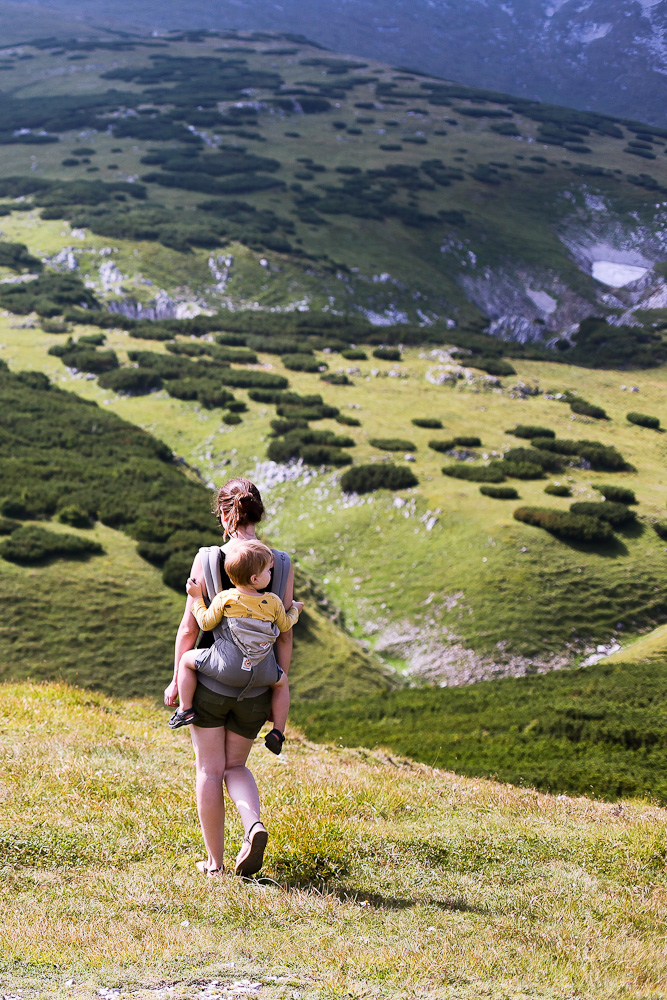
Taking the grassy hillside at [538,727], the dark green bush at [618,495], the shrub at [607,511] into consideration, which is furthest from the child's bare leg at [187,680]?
the dark green bush at [618,495]

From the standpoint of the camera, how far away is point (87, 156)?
80375mm

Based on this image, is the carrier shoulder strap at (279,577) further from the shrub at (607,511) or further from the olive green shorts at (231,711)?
the shrub at (607,511)

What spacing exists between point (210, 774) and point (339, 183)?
7955 cm

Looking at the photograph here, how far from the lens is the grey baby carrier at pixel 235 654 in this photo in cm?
575

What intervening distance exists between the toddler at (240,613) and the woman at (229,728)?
0.09 metres

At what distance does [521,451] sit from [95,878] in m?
27.5

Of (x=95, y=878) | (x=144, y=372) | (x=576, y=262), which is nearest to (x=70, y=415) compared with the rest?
(x=144, y=372)

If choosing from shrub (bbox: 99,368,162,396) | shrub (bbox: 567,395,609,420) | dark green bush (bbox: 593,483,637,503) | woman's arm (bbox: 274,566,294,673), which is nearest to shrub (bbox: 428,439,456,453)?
dark green bush (bbox: 593,483,637,503)

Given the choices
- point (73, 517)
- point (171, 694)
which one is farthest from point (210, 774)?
point (73, 517)

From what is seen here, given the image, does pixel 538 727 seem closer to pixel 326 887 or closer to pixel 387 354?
pixel 326 887

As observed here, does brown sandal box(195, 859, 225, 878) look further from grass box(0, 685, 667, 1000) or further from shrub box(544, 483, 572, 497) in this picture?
shrub box(544, 483, 572, 497)

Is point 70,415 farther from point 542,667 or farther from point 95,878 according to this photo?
point 95,878

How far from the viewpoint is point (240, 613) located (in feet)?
19.0

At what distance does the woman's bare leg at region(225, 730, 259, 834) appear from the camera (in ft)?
19.2
